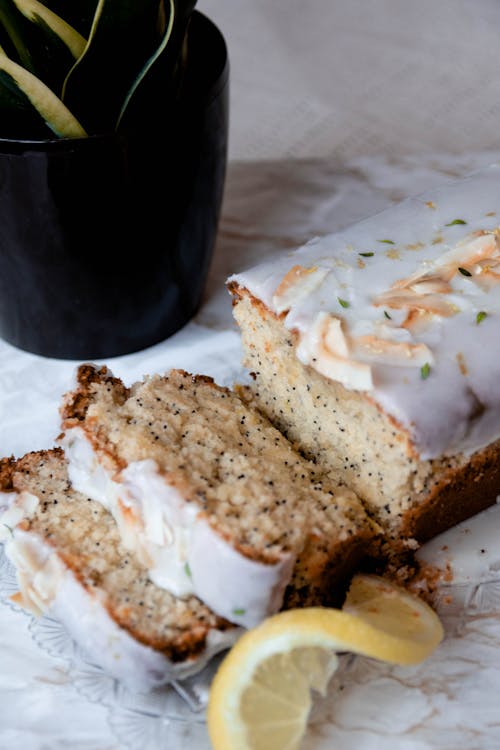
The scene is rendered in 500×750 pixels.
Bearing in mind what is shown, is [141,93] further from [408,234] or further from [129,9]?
[408,234]

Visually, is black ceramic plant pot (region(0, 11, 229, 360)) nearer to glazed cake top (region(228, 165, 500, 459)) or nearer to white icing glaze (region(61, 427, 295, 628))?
glazed cake top (region(228, 165, 500, 459))

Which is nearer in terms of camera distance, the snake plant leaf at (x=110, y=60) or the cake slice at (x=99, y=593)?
the cake slice at (x=99, y=593)

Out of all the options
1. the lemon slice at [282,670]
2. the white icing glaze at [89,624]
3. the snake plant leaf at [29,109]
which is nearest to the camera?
the lemon slice at [282,670]

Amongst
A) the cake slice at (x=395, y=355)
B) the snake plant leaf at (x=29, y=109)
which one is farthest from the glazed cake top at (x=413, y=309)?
the snake plant leaf at (x=29, y=109)

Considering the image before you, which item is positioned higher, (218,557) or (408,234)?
(408,234)

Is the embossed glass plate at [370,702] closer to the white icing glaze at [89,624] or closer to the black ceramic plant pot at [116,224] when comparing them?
the white icing glaze at [89,624]

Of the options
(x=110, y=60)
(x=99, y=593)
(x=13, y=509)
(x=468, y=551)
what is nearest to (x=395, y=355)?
(x=468, y=551)

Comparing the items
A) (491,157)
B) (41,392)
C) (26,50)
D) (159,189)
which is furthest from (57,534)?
(491,157)

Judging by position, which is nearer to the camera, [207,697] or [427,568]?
[207,697]
